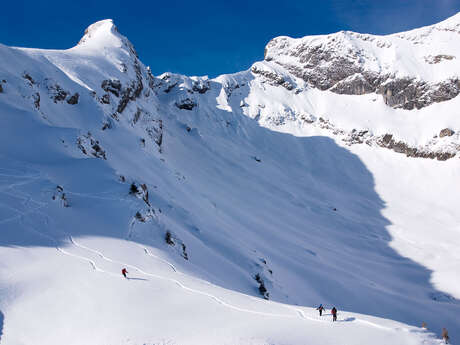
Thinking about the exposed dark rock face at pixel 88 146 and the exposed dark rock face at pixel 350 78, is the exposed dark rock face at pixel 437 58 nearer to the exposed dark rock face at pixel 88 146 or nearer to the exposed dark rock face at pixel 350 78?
the exposed dark rock face at pixel 350 78

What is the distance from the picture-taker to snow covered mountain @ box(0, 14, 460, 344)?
1287 centimetres

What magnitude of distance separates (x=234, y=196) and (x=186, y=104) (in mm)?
47555

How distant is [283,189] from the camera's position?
6325 cm

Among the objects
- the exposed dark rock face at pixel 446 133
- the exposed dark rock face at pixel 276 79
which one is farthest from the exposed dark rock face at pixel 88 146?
the exposed dark rock face at pixel 276 79

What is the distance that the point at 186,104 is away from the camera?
9225 cm

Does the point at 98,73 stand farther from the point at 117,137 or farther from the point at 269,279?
the point at 269,279

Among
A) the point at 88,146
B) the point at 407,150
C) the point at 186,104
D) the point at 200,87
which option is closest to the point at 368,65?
the point at 407,150

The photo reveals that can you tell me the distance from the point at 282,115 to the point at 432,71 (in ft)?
149

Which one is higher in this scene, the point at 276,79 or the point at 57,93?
the point at 276,79

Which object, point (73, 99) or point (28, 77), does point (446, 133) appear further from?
point (28, 77)

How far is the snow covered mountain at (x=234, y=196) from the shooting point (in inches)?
507

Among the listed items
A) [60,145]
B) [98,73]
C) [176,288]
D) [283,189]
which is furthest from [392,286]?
[98,73]

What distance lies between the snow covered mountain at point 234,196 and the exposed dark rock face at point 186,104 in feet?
3.64

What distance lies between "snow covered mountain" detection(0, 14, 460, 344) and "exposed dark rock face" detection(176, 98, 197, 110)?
1.11 m
